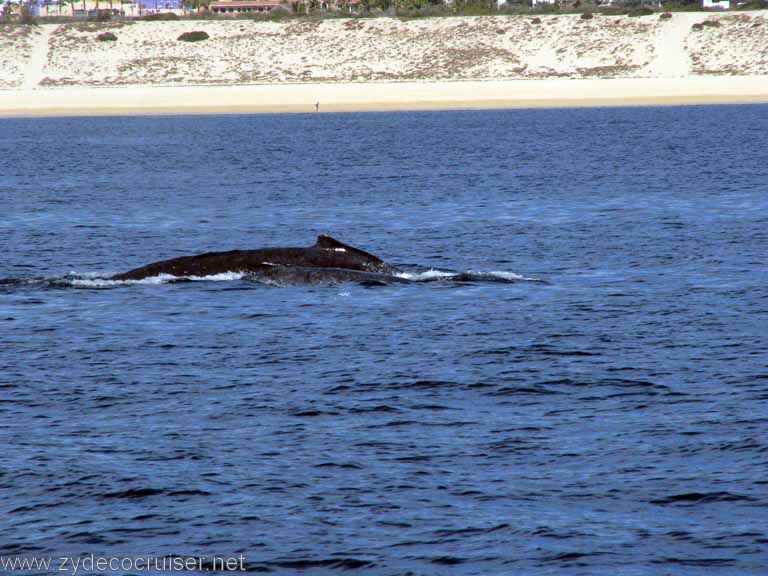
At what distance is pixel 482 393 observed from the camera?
784 inches

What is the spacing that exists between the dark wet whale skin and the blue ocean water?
0.63m

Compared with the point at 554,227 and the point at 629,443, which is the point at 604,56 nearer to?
the point at 554,227

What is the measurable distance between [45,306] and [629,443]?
1499 centimetres

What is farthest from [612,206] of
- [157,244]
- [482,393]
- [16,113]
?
[16,113]

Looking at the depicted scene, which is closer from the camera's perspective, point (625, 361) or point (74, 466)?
point (74, 466)

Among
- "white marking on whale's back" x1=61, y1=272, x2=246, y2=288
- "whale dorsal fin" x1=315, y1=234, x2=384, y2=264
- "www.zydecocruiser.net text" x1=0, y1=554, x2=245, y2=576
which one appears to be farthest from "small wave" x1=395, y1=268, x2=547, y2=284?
"www.zydecocruiser.net text" x1=0, y1=554, x2=245, y2=576

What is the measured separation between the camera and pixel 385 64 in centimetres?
16162

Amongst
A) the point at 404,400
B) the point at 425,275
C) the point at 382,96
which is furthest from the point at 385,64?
the point at 404,400

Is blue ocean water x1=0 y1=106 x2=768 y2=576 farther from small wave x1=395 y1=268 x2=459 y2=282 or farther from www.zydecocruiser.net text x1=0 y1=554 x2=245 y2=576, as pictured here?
small wave x1=395 y1=268 x2=459 y2=282

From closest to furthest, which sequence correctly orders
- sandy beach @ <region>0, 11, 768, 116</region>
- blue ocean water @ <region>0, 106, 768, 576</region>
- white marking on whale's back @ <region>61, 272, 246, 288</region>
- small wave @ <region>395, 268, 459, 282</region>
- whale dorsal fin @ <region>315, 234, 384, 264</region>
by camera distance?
blue ocean water @ <region>0, 106, 768, 576</region> < whale dorsal fin @ <region>315, 234, 384, 264</region> < white marking on whale's back @ <region>61, 272, 246, 288</region> < small wave @ <region>395, 268, 459, 282</region> < sandy beach @ <region>0, 11, 768, 116</region>

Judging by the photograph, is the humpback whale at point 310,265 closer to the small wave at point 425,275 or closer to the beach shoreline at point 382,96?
the small wave at point 425,275

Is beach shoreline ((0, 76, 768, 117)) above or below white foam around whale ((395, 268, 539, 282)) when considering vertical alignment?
above

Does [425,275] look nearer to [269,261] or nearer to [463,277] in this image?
[463,277]

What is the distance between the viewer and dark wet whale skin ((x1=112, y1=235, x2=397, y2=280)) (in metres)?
29.2
